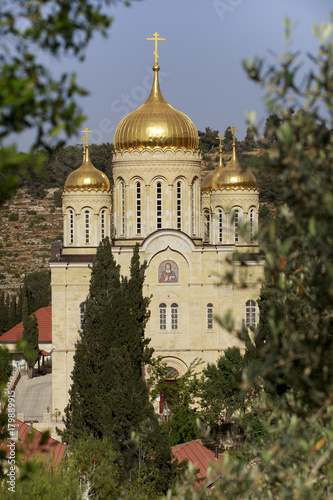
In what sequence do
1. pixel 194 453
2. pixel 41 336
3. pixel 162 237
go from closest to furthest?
pixel 194 453
pixel 162 237
pixel 41 336

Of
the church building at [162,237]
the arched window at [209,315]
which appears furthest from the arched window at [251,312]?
the arched window at [209,315]

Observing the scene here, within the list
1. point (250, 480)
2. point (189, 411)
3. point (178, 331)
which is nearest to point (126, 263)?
point (178, 331)

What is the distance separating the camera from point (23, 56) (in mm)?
5305

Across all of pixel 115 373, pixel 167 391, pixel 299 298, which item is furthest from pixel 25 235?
pixel 299 298

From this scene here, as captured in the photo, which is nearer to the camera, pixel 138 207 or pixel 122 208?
pixel 138 207

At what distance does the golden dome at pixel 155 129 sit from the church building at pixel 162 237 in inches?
1.4

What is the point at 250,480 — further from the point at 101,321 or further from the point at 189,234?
the point at 189,234

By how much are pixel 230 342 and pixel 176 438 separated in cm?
540

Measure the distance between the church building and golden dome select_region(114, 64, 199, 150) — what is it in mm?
36

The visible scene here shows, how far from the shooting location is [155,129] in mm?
33875

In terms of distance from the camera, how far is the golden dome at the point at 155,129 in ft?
111

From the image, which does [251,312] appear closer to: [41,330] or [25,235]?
[41,330]

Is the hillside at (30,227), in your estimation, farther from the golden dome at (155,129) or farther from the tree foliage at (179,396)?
the tree foliage at (179,396)

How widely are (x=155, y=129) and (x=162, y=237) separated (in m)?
4.35
